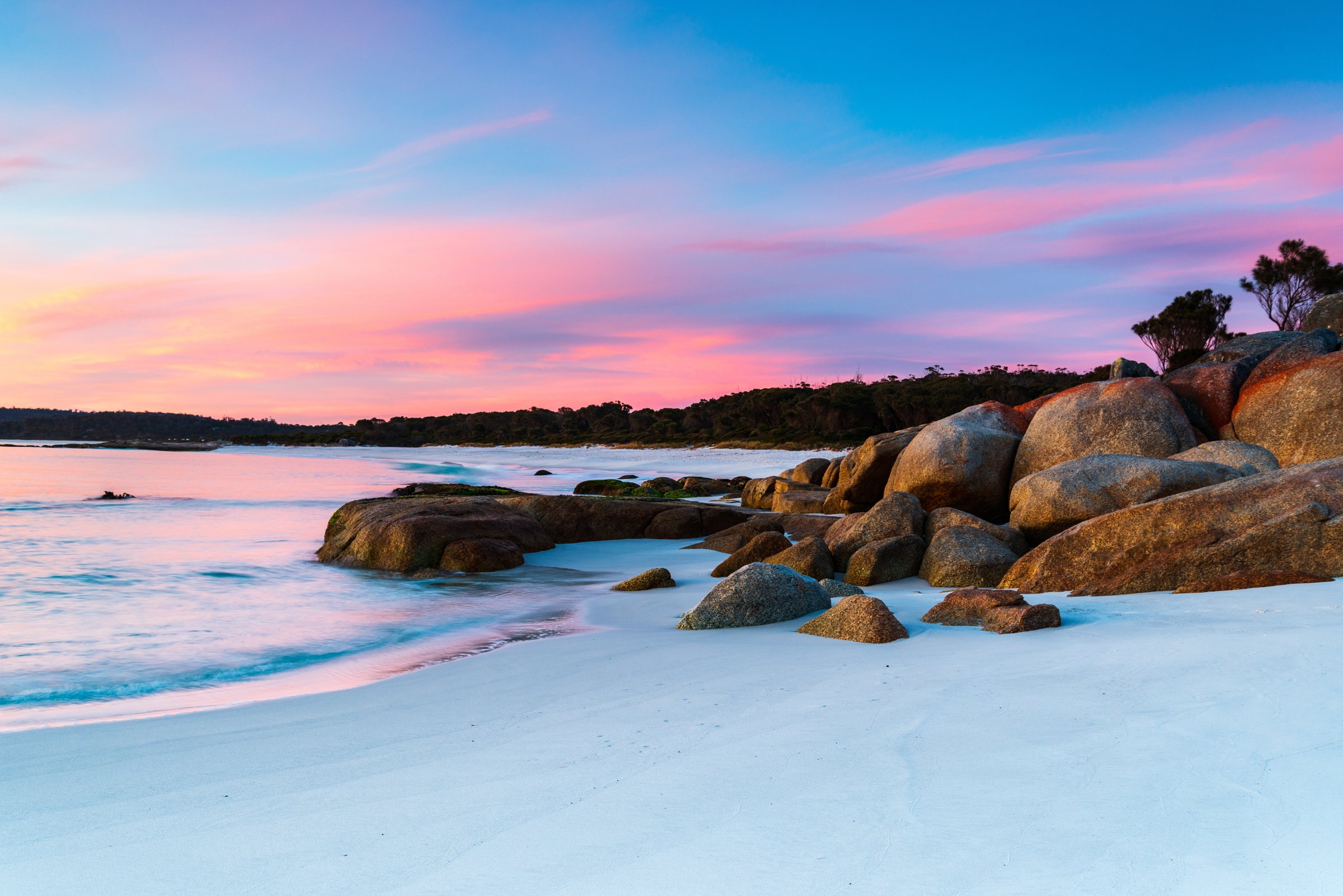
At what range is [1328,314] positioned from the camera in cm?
1548

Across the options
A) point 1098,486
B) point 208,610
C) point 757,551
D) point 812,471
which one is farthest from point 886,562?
point 812,471

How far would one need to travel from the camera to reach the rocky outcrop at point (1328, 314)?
15141mm

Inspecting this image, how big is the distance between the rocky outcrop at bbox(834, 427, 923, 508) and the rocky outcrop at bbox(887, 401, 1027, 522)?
1.60m

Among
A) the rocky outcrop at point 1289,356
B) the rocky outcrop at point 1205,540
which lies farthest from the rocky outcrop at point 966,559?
the rocky outcrop at point 1289,356

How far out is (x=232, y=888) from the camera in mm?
2332

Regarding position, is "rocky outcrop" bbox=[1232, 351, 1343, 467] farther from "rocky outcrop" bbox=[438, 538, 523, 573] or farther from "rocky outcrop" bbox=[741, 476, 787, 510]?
"rocky outcrop" bbox=[438, 538, 523, 573]

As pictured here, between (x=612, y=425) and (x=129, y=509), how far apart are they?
160 feet

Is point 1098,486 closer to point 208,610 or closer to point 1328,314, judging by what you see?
point 208,610

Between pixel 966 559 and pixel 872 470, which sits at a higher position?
pixel 872 470

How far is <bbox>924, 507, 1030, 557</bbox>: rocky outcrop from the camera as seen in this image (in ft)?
24.9

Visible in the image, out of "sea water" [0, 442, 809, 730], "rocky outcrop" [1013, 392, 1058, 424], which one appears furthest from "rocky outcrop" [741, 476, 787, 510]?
"sea water" [0, 442, 809, 730]

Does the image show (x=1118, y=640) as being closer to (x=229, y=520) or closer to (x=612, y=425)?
(x=229, y=520)

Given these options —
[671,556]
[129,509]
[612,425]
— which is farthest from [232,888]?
[612,425]

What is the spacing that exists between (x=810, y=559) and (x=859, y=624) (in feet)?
9.28
